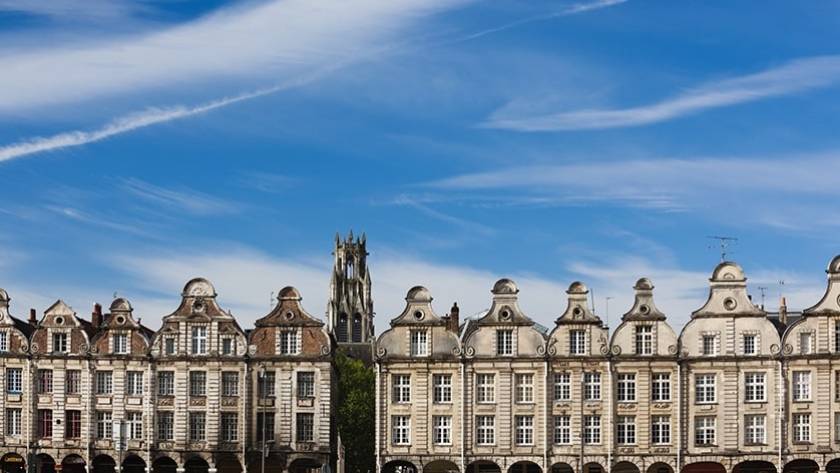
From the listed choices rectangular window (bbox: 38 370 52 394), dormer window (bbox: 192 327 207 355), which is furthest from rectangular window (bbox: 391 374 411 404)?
rectangular window (bbox: 38 370 52 394)

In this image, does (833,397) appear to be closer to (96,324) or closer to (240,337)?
(240,337)

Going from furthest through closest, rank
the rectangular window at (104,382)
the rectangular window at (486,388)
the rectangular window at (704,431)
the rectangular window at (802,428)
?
the rectangular window at (104,382) < the rectangular window at (486,388) < the rectangular window at (704,431) < the rectangular window at (802,428)

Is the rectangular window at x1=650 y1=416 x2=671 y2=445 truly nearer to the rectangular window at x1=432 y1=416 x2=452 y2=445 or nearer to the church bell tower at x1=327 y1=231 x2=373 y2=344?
the rectangular window at x1=432 y1=416 x2=452 y2=445

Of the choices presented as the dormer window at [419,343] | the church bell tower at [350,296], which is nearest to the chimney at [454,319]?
the dormer window at [419,343]

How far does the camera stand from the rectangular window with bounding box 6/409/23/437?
83.8 meters

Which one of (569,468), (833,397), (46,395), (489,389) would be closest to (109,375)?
(46,395)

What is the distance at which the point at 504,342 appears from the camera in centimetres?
8062

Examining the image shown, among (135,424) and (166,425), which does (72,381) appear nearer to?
(135,424)

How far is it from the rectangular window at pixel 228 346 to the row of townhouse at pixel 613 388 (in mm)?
9090

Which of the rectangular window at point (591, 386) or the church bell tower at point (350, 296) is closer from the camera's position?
the rectangular window at point (591, 386)

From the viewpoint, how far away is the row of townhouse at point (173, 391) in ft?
268

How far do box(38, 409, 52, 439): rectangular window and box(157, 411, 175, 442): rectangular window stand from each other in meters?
6.83

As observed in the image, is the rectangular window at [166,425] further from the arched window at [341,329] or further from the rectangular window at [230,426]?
the arched window at [341,329]

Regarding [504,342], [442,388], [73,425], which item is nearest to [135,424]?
[73,425]
